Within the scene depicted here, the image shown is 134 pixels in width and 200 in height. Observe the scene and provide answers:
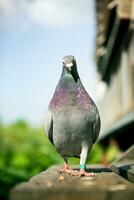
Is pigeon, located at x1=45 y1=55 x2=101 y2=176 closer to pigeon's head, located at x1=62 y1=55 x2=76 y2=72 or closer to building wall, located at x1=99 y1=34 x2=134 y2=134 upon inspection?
pigeon's head, located at x1=62 y1=55 x2=76 y2=72

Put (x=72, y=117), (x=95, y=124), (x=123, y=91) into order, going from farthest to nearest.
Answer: (x=123, y=91) → (x=95, y=124) → (x=72, y=117)

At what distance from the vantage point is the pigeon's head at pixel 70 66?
500 cm

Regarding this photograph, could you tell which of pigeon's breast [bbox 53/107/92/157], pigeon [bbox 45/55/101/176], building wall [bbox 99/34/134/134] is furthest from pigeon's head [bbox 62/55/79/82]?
building wall [bbox 99/34/134/134]

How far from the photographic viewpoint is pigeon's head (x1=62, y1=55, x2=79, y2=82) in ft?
16.4

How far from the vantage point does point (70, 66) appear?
5004 millimetres

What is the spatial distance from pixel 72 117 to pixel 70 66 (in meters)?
0.40

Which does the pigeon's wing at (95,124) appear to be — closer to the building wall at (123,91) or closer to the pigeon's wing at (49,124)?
the pigeon's wing at (49,124)

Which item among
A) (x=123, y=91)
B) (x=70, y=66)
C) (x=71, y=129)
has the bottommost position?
(x=123, y=91)

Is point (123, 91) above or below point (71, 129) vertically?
below

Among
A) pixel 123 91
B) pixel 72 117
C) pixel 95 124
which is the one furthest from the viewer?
pixel 123 91

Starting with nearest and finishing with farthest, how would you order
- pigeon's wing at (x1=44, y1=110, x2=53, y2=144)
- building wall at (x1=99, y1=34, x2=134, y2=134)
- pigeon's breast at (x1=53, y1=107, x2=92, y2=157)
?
pigeon's breast at (x1=53, y1=107, x2=92, y2=157) < pigeon's wing at (x1=44, y1=110, x2=53, y2=144) < building wall at (x1=99, y1=34, x2=134, y2=134)

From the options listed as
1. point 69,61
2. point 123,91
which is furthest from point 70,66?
point 123,91

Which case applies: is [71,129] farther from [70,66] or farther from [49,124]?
[70,66]

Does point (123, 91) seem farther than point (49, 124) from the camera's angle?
Yes
